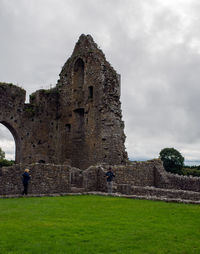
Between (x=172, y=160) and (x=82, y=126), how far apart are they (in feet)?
77.2

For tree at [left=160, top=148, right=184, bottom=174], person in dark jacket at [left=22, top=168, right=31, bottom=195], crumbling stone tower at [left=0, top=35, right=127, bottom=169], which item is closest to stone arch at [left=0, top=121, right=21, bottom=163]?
crumbling stone tower at [left=0, top=35, right=127, bottom=169]

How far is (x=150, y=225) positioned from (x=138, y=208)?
2540mm

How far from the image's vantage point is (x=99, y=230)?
592 cm

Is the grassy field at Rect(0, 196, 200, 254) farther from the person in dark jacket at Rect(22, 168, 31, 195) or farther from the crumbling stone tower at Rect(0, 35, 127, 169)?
the crumbling stone tower at Rect(0, 35, 127, 169)

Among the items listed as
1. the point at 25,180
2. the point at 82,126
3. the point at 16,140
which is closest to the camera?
the point at 25,180

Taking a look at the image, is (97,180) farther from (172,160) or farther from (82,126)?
(172,160)

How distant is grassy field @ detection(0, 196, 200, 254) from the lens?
482 cm

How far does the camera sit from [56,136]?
78.0 feet

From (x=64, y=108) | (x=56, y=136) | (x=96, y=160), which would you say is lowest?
(x=96, y=160)

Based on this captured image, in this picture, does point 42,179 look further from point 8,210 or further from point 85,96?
point 85,96

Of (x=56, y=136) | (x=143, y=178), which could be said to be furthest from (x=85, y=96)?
(x=143, y=178)

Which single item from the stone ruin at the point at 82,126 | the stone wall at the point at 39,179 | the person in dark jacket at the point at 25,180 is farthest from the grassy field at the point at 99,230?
the stone ruin at the point at 82,126

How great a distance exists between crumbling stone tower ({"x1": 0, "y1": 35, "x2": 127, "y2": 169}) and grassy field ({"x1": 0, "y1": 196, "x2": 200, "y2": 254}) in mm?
11452

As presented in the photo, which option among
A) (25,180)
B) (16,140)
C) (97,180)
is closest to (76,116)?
(16,140)
